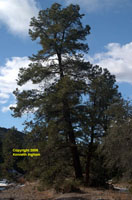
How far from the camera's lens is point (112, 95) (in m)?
19.6

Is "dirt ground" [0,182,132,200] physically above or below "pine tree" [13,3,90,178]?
below

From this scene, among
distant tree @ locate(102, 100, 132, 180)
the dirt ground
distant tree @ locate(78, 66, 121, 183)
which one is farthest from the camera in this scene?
distant tree @ locate(78, 66, 121, 183)

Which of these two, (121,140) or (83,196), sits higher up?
(121,140)

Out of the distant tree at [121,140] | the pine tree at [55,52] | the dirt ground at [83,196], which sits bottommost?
the dirt ground at [83,196]

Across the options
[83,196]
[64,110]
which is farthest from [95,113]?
[83,196]

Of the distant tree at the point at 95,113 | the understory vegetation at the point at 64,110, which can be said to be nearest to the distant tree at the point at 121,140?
the understory vegetation at the point at 64,110

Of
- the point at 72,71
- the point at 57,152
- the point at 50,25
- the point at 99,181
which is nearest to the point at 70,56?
the point at 72,71

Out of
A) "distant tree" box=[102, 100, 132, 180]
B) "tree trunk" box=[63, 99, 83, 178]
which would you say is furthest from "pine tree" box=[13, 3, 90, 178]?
"distant tree" box=[102, 100, 132, 180]

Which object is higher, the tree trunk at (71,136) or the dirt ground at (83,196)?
the tree trunk at (71,136)

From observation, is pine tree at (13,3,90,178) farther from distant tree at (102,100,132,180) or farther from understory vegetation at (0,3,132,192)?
distant tree at (102,100,132,180)

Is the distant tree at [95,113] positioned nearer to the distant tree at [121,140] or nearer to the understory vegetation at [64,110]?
the understory vegetation at [64,110]

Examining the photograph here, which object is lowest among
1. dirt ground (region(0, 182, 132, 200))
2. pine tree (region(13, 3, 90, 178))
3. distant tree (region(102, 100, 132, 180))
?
dirt ground (region(0, 182, 132, 200))

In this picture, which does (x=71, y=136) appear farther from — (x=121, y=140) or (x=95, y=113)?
(x=121, y=140)

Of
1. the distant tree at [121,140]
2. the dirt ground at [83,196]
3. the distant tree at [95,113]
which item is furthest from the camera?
the distant tree at [95,113]
